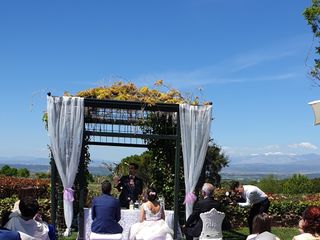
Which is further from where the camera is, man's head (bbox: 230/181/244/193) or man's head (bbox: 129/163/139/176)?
man's head (bbox: 129/163/139/176)

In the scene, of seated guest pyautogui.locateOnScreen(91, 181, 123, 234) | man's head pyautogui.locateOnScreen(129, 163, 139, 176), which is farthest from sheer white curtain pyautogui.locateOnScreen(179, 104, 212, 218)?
seated guest pyautogui.locateOnScreen(91, 181, 123, 234)

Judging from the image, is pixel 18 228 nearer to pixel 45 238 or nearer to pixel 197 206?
pixel 45 238

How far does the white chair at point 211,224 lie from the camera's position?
727cm

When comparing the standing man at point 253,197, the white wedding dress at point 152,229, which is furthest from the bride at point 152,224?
the standing man at point 253,197

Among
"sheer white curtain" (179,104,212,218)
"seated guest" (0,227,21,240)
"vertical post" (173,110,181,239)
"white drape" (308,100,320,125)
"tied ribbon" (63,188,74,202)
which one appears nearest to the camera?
"seated guest" (0,227,21,240)

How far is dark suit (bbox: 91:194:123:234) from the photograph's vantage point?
7.06 meters

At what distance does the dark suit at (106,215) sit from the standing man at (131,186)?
2.83m

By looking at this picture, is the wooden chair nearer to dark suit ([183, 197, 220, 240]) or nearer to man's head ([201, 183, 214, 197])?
dark suit ([183, 197, 220, 240])

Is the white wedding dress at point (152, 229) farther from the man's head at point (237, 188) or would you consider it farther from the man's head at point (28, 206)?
the man's head at point (28, 206)

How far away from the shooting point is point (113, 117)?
32.1ft

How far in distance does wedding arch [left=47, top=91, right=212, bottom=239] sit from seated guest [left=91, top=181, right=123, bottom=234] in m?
1.76

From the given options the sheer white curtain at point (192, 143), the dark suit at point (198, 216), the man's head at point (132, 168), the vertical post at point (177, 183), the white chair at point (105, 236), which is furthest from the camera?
the man's head at point (132, 168)

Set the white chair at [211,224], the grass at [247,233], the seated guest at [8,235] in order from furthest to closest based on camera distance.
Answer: the grass at [247,233]
the white chair at [211,224]
the seated guest at [8,235]

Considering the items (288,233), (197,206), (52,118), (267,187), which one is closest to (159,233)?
(197,206)
